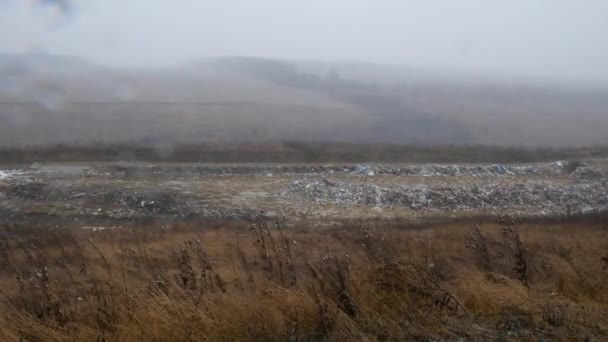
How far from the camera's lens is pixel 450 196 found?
14.3m

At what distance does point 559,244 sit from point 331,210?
569cm

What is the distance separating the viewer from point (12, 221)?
1170 cm

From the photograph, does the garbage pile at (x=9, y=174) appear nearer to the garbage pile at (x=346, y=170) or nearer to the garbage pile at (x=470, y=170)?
the garbage pile at (x=346, y=170)

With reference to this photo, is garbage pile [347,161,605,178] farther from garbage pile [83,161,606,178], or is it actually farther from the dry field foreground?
the dry field foreground

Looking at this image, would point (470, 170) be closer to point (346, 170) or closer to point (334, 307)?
point (346, 170)

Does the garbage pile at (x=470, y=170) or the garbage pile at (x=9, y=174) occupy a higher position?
the garbage pile at (x=9, y=174)

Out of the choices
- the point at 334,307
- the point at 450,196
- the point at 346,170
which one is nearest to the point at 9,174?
the point at 346,170

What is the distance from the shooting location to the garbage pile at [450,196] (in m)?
13.9

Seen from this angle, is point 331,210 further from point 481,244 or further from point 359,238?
point 481,244

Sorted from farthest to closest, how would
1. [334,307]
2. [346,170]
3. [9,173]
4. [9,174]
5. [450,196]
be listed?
[346,170]
[9,173]
[9,174]
[450,196]
[334,307]

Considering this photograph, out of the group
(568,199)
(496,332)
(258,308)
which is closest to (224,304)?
(258,308)

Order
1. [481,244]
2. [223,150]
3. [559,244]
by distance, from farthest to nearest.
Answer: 1. [223,150]
2. [559,244]
3. [481,244]

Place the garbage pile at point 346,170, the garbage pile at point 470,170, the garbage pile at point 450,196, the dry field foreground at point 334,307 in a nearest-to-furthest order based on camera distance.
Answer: the dry field foreground at point 334,307 < the garbage pile at point 450,196 < the garbage pile at point 346,170 < the garbage pile at point 470,170

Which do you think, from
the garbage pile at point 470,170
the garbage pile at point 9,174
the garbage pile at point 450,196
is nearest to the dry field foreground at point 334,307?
the garbage pile at point 450,196
